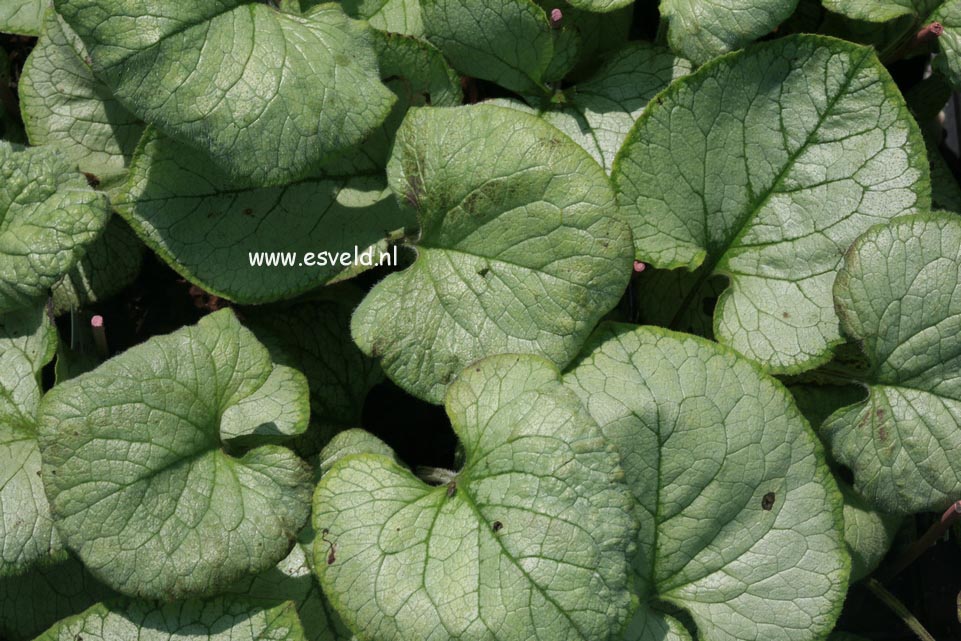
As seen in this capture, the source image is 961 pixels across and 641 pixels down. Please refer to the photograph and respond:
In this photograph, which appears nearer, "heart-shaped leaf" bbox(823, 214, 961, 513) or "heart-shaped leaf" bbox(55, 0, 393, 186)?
"heart-shaped leaf" bbox(55, 0, 393, 186)

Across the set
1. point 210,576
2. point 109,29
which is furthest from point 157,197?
point 210,576

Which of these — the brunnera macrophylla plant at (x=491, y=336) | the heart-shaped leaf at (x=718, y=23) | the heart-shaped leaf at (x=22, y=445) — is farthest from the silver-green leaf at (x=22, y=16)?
the heart-shaped leaf at (x=718, y=23)

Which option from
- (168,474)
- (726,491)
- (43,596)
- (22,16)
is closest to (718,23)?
(726,491)

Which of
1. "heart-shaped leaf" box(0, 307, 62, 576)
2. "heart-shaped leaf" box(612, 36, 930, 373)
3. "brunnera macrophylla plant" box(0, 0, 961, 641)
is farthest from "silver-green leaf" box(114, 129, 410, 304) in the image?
"heart-shaped leaf" box(612, 36, 930, 373)

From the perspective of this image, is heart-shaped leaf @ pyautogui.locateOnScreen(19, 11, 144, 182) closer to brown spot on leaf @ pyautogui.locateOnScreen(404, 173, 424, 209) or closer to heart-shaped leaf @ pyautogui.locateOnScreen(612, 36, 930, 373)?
brown spot on leaf @ pyautogui.locateOnScreen(404, 173, 424, 209)

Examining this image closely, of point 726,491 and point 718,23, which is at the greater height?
point 718,23

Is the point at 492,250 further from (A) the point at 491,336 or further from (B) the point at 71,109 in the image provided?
(B) the point at 71,109
